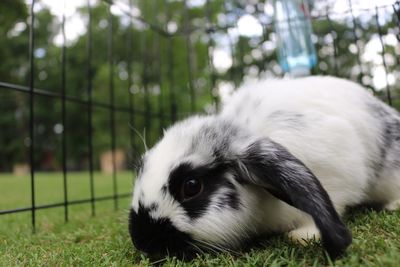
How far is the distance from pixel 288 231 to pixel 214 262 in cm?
42

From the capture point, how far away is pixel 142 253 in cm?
149

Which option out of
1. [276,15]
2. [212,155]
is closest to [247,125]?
[212,155]

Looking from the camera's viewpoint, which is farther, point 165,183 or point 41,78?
point 41,78

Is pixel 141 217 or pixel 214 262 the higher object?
pixel 141 217

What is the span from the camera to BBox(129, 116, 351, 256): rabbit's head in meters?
1.36

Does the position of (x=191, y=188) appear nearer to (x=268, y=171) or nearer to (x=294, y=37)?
(x=268, y=171)

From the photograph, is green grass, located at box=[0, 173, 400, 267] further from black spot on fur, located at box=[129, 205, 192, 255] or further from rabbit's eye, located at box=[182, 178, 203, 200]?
rabbit's eye, located at box=[182, 178, 203, 200]

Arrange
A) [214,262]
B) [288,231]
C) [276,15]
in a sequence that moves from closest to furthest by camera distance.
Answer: [214,262]
[288,231]
[276,15]

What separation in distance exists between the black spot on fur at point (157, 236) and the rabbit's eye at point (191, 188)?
119mm

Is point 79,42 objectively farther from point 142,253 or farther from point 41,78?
point 142,253

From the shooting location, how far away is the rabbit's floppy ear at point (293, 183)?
122 centimetres

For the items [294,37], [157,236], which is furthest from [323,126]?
[294,37]

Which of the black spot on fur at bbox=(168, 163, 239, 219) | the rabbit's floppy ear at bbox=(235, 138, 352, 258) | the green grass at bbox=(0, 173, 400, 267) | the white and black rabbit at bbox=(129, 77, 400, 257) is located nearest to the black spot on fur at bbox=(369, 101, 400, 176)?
Result: the white and black rabbit at bbox=(129, 77, 400, 257)

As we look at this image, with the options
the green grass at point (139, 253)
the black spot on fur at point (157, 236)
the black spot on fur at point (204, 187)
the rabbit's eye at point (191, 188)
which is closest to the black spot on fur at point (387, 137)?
the green grass at point (139, 253)
